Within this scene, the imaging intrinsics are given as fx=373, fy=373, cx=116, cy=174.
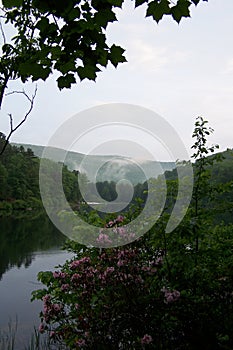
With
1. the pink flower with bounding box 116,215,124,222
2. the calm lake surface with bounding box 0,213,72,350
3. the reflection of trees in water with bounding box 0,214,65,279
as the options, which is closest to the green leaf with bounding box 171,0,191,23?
the pink flower with bounding box 116,215,124,222

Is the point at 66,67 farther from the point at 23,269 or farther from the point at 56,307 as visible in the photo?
the point at 23,269

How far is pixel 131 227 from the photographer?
→ 413 centimetres

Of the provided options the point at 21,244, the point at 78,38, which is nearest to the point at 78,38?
the point at 78,38

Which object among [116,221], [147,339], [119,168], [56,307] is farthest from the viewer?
[119,168]

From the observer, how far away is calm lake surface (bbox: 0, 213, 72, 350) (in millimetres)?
9740

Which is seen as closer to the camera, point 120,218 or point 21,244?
point 120,218

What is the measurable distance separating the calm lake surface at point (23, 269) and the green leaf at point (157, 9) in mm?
7344

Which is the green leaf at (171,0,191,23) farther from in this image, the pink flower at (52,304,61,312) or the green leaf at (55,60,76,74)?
the pink flower at (52,304,61,312)

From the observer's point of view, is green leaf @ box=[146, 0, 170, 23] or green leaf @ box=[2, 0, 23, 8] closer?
green leaf @ box=[2, 0, 23, 8]

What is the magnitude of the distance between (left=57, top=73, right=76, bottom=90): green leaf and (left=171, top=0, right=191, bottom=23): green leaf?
0.68 meters

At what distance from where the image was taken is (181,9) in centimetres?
204

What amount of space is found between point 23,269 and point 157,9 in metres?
16.3

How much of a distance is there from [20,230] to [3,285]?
61.6 ft

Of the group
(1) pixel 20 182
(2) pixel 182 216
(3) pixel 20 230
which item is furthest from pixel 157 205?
(1) pixel 20 182
